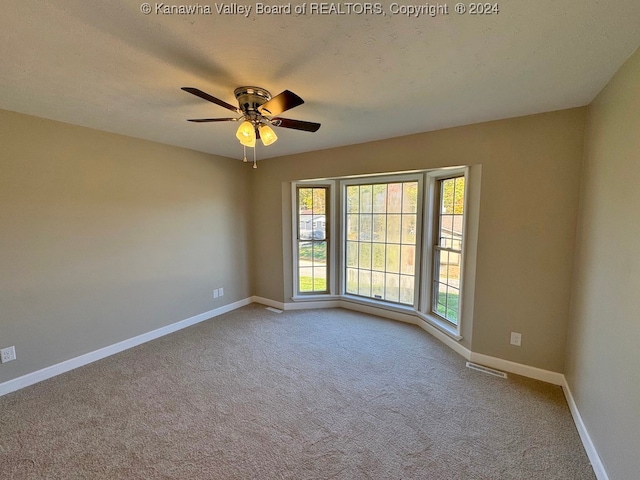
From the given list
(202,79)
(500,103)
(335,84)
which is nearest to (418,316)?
(500,103)

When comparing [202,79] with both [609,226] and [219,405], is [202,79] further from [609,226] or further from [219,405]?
[609,226]

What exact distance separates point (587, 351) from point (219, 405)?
2.68 m

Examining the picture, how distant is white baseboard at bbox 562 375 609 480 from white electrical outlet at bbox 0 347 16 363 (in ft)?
13.8

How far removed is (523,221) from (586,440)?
157 cm

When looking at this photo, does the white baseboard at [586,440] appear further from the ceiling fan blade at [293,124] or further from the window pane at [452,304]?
the ceiling fan blade at [293,124]

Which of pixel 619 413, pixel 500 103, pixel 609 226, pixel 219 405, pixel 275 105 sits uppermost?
pixel 500 103

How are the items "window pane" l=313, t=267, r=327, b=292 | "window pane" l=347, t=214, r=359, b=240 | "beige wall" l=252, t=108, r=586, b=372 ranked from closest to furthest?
"beige wall" l=252, t=108, r=586, b=372 → "window pane" l=347, t=214, r=359, b=240 → "window pane" l=313, t=267, r=327, b=292

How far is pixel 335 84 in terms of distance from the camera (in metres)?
1.73

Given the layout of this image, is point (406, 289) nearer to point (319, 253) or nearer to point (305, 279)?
point (319, 253)

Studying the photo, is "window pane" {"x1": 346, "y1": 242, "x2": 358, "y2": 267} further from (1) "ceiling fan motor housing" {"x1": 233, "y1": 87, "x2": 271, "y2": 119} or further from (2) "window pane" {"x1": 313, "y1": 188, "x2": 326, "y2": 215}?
(1) "ceiling fan motor housing" {"x1": 233, "y1": 87, "x2": 271, "y2": 119}

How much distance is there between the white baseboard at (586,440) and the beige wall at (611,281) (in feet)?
0.15

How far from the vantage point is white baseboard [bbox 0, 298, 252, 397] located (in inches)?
89.0

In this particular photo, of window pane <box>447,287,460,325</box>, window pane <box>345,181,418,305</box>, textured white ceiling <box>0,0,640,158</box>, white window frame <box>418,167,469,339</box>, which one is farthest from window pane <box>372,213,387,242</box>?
textured white ceiling <box>0,0,640,158</box>

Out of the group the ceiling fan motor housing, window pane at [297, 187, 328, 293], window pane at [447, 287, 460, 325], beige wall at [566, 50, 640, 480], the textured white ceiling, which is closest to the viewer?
the textured white ceiling
